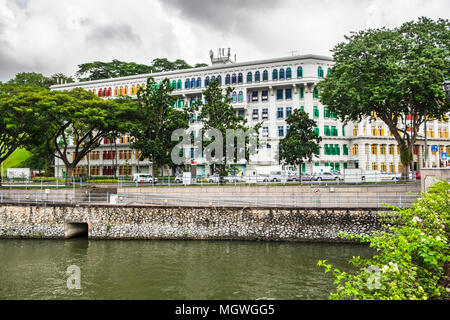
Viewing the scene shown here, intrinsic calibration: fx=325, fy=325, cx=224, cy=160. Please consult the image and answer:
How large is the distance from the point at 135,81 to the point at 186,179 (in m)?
31.6

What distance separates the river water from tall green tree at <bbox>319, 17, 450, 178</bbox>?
1295 cm

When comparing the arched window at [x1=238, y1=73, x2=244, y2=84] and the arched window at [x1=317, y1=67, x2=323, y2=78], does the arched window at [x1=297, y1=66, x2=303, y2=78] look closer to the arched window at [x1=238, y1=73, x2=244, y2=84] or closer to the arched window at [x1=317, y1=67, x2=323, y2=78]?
the arched window at [x1=317, y1=67, x2=323, y2=78]

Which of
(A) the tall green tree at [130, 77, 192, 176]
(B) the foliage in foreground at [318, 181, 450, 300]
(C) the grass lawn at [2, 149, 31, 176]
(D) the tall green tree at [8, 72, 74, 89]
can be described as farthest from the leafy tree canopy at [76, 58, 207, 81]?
(B) the foliage in foreground at [318, 181, 450, 300]

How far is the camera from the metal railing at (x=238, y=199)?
24.7m

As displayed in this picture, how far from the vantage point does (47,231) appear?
25.5 metres

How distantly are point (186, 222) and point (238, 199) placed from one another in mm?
5863

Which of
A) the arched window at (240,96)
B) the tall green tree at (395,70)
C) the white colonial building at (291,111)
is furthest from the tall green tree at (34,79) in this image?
the tall green tree at (395,70)

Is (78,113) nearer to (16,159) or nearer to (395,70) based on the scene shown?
(395,70)

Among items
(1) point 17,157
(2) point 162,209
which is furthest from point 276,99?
(1) point 17,157

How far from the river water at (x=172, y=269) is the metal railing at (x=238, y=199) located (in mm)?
4110

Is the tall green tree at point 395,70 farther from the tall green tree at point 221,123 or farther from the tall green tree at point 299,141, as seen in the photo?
the tall green tree at point 221,123

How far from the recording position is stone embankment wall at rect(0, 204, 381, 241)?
71.8ft

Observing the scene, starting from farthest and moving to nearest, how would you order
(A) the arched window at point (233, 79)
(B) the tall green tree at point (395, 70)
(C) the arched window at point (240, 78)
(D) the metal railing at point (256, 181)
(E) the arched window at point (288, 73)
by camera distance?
(A) the arched window at point (233, 79), (C) the arched window at point (240, 78), (E) the arched window at point (288, 73), (D) the metal railing at point (256, 181), (B) the tall green tree at point (395, 70)
